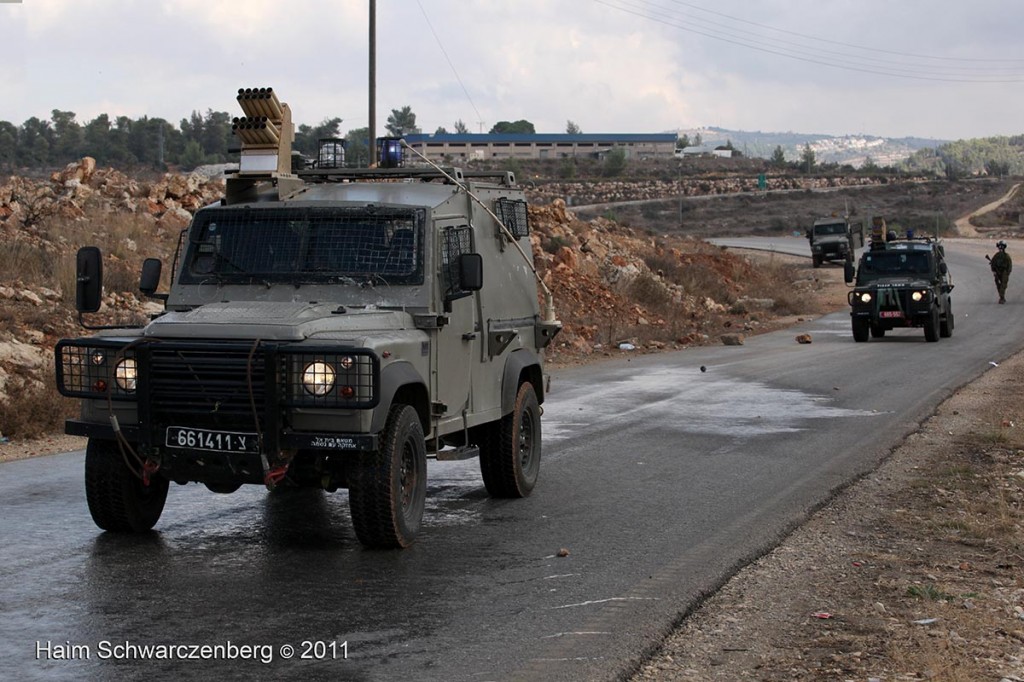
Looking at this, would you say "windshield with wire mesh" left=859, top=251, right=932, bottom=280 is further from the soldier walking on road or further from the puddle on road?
the soldier walking on road

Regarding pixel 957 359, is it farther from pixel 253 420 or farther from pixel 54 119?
pixel 54 119

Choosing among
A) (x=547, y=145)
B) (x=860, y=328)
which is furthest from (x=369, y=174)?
(x=547, y=145)

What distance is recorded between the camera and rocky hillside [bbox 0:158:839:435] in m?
19.3

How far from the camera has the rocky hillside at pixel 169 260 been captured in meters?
19.3

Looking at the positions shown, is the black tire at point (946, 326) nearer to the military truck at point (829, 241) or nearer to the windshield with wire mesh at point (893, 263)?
the windshield with wire mesh at point (893, 263)

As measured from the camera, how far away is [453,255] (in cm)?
903

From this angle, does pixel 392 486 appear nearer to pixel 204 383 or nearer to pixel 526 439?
pixel 204 383

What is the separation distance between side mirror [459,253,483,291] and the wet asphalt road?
1672 mm

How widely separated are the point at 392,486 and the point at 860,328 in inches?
839

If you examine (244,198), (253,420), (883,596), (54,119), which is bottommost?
(883,596)

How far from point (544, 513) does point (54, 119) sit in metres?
77.9

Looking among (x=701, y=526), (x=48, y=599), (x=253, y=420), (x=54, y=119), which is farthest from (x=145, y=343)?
(x=54, y=119)

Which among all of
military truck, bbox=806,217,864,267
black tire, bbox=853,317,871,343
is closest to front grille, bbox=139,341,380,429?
black tire, bbox=853,317,871,343

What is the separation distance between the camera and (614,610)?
6773mm
